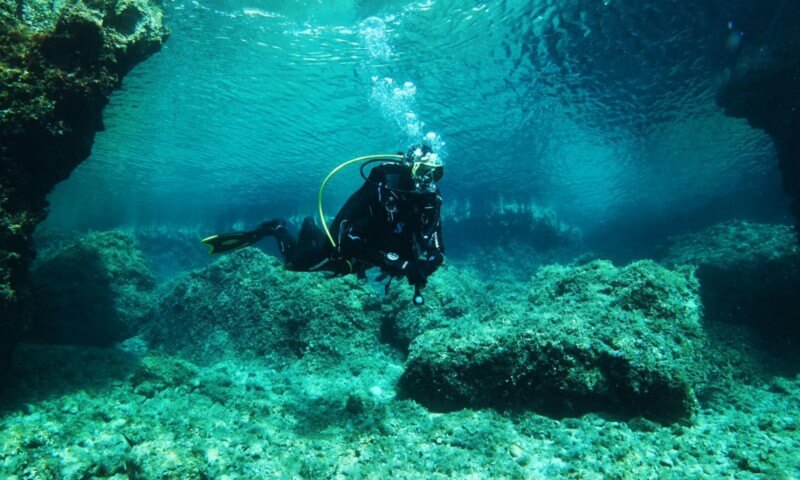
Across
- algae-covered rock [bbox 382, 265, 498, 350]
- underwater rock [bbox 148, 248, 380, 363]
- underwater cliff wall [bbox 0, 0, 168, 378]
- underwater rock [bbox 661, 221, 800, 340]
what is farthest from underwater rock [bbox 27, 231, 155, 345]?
underwater rock [bbox 661, 221, 800, 340]

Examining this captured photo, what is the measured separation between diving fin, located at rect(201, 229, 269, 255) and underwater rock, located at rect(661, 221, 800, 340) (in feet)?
36.3

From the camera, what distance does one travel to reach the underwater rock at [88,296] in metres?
7.89

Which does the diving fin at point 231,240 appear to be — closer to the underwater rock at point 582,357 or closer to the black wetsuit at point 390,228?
the black wetsuit at point 390,228

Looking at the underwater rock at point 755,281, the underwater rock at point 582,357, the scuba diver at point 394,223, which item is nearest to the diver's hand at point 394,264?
the scuba diver at point 394,223

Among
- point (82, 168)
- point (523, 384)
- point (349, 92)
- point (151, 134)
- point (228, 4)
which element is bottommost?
point (523, 384)

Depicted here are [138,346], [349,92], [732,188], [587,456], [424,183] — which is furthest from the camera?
[732,188]

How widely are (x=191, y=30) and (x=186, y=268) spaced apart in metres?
19.4

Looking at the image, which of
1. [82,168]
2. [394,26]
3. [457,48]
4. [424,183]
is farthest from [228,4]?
[82,168]

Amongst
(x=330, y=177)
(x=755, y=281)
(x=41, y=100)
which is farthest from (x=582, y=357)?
(x=755, y=281)

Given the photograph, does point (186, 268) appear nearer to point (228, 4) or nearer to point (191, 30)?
point (191, 30)

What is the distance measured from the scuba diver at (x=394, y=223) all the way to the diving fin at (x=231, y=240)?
2.06 metres

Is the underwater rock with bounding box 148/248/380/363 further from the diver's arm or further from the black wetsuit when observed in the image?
the diver's arm

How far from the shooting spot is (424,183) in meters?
4.36

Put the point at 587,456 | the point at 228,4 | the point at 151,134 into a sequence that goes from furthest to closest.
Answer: the point at 151,134 < the point at 228,4 < the point at 587,456
